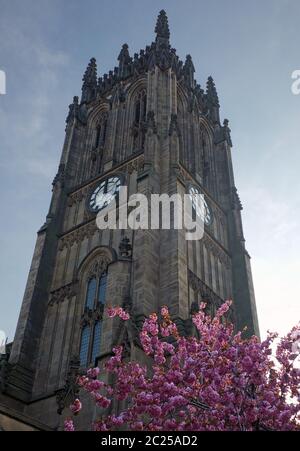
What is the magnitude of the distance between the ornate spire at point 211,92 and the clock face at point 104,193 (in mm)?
17151

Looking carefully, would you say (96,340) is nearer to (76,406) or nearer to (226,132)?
(76,406)

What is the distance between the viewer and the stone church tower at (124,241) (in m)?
23.3

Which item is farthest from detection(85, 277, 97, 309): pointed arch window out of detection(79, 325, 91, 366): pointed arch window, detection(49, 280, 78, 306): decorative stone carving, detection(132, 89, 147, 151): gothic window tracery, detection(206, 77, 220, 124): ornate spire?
detection(206, 77, 220, 124): ornate spire

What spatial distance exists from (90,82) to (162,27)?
308 inches

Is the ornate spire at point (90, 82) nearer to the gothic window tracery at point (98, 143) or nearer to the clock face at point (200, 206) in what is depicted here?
the gothic window tracery at point (98, 143)

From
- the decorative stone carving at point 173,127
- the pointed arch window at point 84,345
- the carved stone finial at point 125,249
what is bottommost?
the pointed arch window at point 84,345

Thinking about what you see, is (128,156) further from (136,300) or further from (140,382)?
(140,382)

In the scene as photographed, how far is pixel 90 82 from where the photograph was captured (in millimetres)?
45000

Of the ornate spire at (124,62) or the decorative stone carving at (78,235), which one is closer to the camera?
the decorative stone carving at (78,235)

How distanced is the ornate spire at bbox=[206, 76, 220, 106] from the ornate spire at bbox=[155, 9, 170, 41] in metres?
6.87

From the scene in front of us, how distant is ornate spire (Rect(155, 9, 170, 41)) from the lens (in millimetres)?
41631

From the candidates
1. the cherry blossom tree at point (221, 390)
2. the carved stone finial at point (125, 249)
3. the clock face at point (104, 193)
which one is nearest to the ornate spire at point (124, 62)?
the clock face at point (104, 193)

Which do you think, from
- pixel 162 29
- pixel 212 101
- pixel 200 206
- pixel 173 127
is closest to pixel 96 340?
pixel 200 206

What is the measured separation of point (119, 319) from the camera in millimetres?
21750
